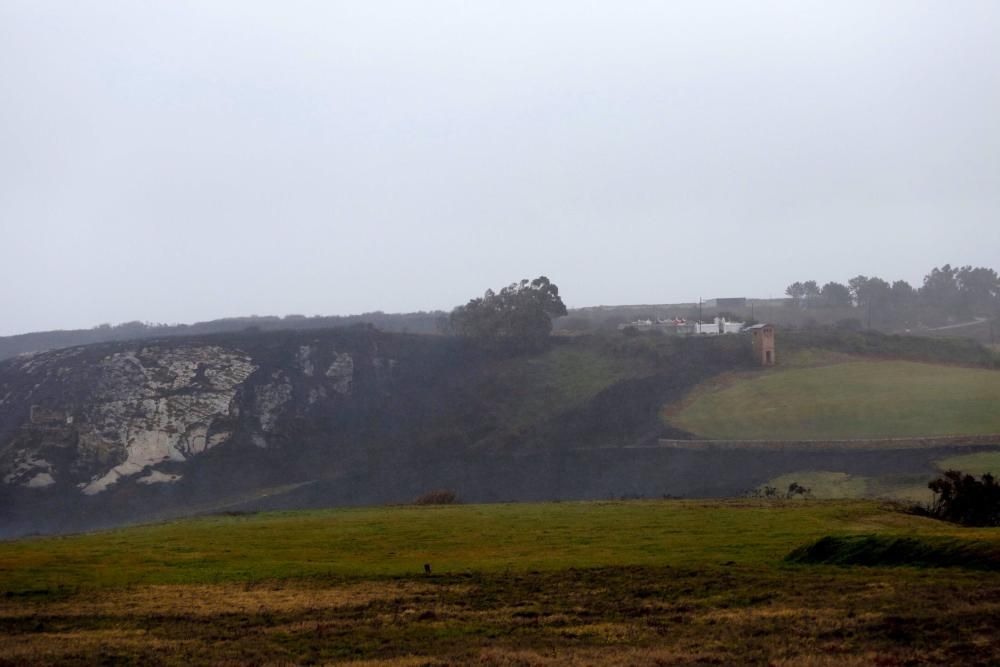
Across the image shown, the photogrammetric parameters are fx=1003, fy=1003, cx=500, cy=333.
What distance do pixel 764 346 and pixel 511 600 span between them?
58.6 metres

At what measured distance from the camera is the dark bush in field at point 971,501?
26062 millimetres

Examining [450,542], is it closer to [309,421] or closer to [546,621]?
[546,621]

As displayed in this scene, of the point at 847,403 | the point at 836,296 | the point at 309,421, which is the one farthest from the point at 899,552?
the point at 836,296

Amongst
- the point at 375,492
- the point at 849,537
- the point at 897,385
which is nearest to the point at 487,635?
the point at 849,537

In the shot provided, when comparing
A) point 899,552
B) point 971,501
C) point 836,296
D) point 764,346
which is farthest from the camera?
point 836,296

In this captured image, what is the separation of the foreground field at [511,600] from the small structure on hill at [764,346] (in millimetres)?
44904

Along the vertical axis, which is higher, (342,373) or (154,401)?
(342,373)

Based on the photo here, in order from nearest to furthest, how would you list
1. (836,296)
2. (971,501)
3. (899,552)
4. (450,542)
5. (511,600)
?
(511,600) < (899,552) < (450,542) < (971,501) < (836,296)

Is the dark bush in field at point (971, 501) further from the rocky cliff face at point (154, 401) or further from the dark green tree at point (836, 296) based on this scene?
the dark green tree at point (836, 296)

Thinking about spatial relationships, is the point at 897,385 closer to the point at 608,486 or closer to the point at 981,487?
the point at 608,486

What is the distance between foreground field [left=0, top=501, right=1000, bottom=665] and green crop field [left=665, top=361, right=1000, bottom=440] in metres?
29.3

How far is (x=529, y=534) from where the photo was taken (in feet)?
87.9

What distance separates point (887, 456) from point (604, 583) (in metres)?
36.8

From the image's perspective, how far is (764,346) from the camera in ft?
235
